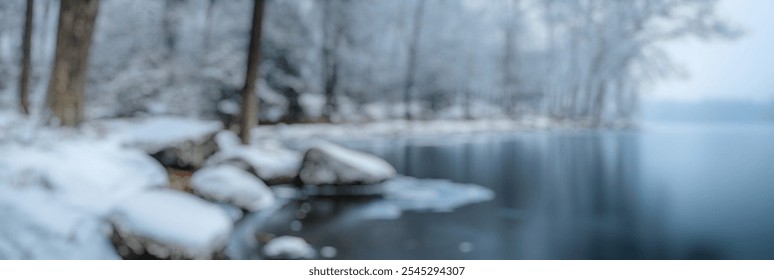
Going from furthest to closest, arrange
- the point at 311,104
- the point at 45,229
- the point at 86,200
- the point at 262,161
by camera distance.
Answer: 1. the point at 311,104
2. the point at 262,161
3. the point at 86,200
4. the point at 45,229

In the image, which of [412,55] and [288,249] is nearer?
[288,249]

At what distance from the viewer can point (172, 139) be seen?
3834mm

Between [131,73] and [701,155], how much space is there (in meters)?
5.47

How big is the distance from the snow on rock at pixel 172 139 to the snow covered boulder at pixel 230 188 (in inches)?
17.9

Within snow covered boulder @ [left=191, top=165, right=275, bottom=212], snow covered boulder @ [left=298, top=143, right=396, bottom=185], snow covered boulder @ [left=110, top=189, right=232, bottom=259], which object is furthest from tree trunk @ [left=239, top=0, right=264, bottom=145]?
snow covered boulder @ [left=110, top=189, right=232, bottom=259]

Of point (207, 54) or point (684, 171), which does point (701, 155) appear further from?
point (207, 54)

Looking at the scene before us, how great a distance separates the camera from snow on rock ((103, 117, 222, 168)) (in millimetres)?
3719

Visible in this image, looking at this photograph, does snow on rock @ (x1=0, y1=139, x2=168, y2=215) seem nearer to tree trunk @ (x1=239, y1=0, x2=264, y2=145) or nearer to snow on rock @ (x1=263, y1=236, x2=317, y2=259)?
snow on rock @ (x1=263, y1=236, x2=317, y2=259)

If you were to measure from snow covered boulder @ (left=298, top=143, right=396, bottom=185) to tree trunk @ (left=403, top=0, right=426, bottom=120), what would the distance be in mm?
4833

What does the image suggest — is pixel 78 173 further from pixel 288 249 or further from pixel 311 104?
pixel 311 104

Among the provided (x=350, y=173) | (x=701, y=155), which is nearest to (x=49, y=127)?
(x=350, y=173)

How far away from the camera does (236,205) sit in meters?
3.24

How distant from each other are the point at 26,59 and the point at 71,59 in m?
0.59

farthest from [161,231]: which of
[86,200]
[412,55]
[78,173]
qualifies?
[412,55]
